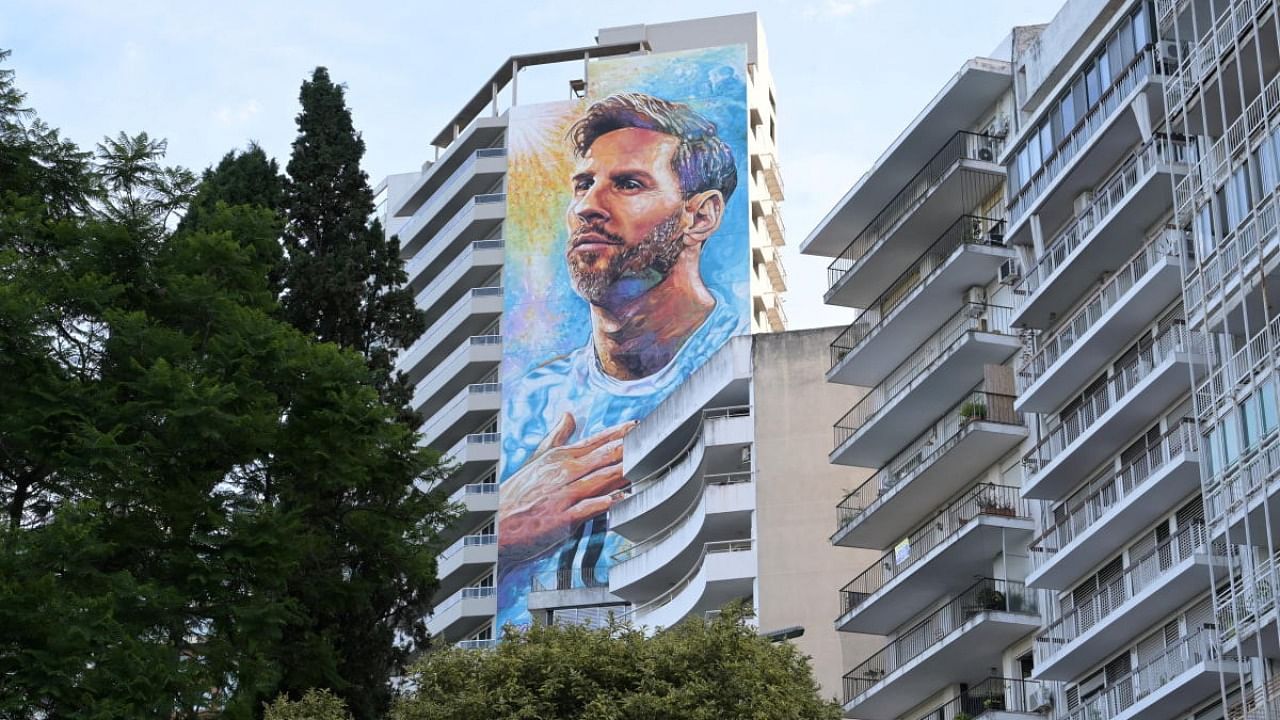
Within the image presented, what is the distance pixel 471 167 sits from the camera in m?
107

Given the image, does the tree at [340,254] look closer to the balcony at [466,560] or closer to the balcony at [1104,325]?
the balcony at [1104,325]

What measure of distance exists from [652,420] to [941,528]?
69.1 feet

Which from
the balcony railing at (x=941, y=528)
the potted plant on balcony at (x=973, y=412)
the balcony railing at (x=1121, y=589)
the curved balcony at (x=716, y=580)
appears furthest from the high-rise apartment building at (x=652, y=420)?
the balcony railing at (x=1121, y=589)

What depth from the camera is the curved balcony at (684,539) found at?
65.0 m

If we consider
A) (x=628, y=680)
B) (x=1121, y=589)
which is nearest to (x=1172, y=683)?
(x=1121, y=589)

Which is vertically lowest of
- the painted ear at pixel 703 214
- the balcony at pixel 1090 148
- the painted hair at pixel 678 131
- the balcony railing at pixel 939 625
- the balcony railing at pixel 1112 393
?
the balcony railing at pixel 939 625

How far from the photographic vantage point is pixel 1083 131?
155 ft

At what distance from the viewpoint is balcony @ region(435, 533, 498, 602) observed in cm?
9462

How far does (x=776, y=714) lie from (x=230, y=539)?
9.13m

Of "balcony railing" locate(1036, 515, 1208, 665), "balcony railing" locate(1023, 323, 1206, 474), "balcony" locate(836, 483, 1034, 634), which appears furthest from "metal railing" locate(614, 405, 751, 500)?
"balcony railing" locate(1036, 515, 1208, 665)

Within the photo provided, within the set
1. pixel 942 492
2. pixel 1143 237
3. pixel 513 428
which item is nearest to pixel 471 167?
pixel 513 428

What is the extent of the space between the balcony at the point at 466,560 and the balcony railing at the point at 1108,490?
48765 mm

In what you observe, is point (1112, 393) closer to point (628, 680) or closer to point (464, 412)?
point (628, 680)

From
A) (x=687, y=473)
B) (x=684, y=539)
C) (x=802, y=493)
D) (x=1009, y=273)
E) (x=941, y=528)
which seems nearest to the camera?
(x=1009, y=273)
